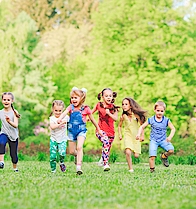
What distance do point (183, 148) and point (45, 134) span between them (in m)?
10.6

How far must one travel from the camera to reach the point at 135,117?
12.8 m

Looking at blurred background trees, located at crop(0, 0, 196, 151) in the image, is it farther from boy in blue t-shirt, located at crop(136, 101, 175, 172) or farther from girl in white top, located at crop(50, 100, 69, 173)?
girl in white top, located at crop(50, 100, 69, 173)

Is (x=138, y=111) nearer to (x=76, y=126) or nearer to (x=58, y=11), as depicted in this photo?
(x=76, y=126)

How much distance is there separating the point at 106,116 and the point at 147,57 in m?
17.2

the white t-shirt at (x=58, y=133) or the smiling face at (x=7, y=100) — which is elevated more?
the smiling face at (x=7, y=100)

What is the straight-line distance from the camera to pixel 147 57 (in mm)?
29906

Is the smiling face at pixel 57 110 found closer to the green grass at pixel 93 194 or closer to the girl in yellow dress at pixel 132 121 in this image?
the girl in yellow dress at pixel 132 121

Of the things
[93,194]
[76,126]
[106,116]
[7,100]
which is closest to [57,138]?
[76,126]

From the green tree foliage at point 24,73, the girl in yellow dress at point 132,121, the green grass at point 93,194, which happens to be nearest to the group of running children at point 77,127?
the girl in yellow dress at point 132,121

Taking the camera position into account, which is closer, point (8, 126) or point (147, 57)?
point (8, 126)

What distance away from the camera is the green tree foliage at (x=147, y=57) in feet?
95.9

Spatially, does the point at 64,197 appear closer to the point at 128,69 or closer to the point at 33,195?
the point at 33,195

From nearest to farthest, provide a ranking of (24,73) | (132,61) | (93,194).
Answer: (93,194)
(132,61)
(24,73)

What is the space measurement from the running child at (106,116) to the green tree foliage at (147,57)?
15968mm
